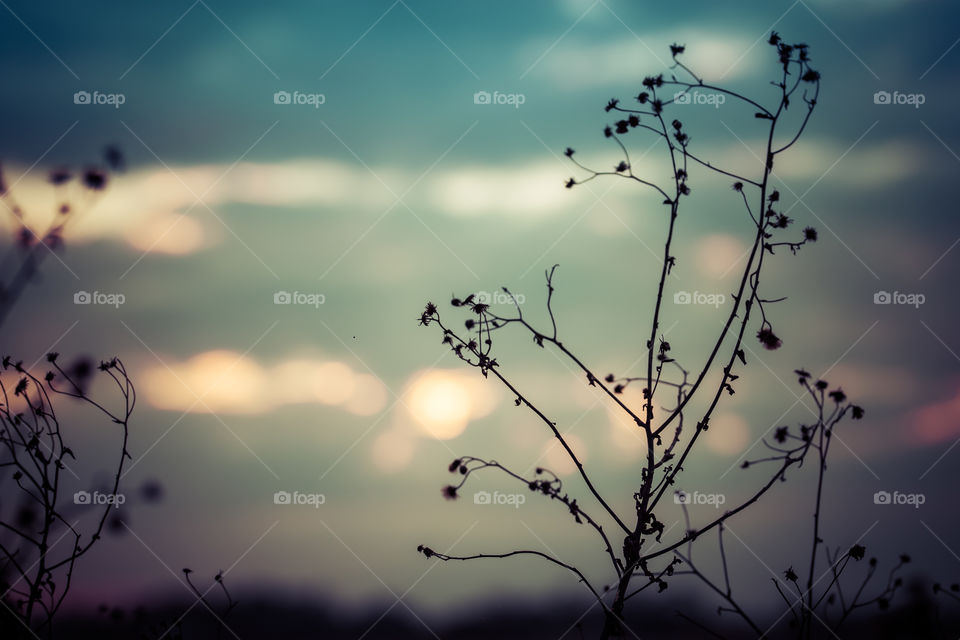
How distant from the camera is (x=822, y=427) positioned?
6.81 ft

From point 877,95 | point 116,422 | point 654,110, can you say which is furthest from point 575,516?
point 877,95

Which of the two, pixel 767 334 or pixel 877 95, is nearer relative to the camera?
pixel 767 334

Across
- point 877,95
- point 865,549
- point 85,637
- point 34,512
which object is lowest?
point 85,637

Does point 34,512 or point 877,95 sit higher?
point 877,95

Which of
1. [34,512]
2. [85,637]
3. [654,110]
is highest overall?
[654,110]

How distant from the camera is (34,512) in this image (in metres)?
2.60

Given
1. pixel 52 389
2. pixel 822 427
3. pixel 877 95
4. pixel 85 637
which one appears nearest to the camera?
pixel 822 427

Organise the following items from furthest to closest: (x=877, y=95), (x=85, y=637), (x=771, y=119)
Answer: (x=877, y=95), (x=85, y=637), (x=771, y=119)

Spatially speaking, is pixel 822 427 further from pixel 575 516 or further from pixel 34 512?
pixel 34 512

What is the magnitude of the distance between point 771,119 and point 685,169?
301 mm

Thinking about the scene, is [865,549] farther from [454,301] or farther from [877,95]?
[877,95]

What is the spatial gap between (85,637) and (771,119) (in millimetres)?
3037

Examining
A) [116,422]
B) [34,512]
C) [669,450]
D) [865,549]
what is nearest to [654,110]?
[669,450]

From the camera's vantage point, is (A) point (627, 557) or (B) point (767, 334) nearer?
(B) point (767, 334)
